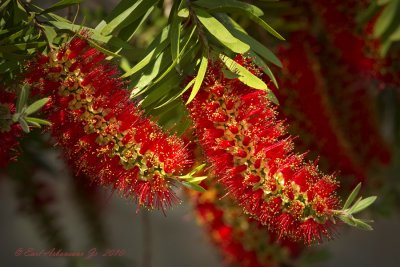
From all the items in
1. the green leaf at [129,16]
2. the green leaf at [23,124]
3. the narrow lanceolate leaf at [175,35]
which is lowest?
the green leaf at [23,124]

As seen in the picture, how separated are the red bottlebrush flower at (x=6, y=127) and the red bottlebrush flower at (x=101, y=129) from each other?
30mm

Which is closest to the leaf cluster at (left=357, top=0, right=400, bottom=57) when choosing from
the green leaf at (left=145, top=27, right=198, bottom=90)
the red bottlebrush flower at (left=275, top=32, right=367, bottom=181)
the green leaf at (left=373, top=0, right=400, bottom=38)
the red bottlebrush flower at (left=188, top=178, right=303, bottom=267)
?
the green leaf at (left=373, top=0, right=400, bottom=38)

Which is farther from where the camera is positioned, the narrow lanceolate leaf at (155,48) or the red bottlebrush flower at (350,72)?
the red bottlebrush flower at (350,72)

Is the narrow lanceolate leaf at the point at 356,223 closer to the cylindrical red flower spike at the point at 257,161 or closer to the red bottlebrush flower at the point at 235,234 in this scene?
the cylindrical red flower spike at the point at 257,161

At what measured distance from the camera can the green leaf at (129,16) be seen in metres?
0.74

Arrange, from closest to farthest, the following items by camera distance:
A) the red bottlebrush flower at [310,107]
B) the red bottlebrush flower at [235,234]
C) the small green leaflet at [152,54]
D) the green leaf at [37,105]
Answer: the green leaf at [37,105], the small green leaflet at [152,54], the red bottlebrush flower at [310,107], the red bottlebrush flower at [235,234]

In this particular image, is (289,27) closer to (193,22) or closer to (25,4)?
(193,22)

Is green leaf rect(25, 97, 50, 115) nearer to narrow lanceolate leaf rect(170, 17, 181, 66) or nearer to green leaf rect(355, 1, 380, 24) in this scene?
narrow lanceolate leaf rect(170, 17, 181, 66)

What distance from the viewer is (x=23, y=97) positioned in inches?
25.2

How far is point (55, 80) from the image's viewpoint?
0.67m

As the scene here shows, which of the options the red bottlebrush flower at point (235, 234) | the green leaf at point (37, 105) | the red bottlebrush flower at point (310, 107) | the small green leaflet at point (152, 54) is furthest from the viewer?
the red bottlebrush flower at point (235, 234)

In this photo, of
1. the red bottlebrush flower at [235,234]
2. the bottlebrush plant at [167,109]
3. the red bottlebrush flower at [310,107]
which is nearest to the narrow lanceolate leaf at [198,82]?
the bottlebrush plant at [167,109]

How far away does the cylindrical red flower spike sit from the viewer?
67 cm

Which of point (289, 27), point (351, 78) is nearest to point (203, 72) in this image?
point (289, 27)
